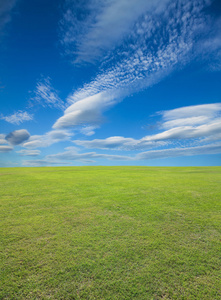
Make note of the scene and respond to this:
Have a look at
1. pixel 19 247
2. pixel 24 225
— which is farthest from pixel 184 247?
pixel 24 225

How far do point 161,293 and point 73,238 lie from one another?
2433 mm

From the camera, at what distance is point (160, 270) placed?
305 centimetres

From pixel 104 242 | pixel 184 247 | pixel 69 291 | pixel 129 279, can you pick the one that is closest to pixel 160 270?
pixel 129 279

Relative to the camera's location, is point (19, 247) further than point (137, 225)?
No

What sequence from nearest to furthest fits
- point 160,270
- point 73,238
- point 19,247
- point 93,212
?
point 160,270
point 19,247
point 73,238
point 93,212

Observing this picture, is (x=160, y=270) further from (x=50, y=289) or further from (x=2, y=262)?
→ (x=2, y=262)

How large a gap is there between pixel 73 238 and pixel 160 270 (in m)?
2.28

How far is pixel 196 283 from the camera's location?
2.79 m

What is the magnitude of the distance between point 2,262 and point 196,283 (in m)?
3.87

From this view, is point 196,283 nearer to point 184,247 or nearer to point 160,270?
point 160,270

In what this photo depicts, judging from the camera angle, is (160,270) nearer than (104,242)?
Yes

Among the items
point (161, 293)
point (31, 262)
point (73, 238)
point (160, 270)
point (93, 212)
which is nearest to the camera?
point (161, 293)

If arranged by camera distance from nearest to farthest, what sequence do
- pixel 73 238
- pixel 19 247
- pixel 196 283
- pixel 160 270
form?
pixel 196 283 < pixel 160 270 < pixel 19 247 < pixel 73 238

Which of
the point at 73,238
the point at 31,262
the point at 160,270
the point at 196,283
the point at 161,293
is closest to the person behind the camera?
the point at 161,293
